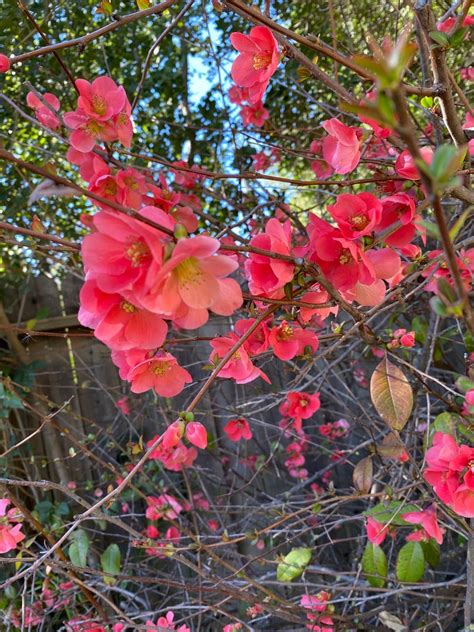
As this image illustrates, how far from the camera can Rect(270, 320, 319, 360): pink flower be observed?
0.82m

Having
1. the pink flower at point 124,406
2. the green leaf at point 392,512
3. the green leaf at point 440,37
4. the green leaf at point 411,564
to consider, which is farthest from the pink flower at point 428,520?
the pink flower at point 124,406

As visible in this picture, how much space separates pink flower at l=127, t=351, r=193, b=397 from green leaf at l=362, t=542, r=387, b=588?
775mm

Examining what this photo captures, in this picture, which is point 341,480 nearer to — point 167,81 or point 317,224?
point 167,81

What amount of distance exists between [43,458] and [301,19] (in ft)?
6.16

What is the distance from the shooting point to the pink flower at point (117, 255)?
1.72 feet

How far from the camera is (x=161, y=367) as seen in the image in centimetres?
79

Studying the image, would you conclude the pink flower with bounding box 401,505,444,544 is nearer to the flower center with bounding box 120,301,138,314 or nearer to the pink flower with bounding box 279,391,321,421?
the pink flower with bounding box 279,391,321,421

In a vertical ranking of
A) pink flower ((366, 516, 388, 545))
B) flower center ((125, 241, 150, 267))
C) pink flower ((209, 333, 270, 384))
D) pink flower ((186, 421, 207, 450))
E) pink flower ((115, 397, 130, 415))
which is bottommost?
pink flower ((366, 516, 388, 545))

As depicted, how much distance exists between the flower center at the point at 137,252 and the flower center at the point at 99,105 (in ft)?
1.29

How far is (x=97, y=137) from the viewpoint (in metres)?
0.84

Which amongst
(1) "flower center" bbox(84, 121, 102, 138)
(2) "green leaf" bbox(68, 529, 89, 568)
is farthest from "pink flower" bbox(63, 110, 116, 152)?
(2) "green leaf" bbox(68, 529, 89, 568)

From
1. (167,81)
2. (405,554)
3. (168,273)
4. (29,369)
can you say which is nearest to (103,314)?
(168,273)

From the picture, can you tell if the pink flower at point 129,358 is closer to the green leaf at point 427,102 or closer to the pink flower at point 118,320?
the pink flower at point 118,320

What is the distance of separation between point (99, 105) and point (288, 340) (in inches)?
16.7
